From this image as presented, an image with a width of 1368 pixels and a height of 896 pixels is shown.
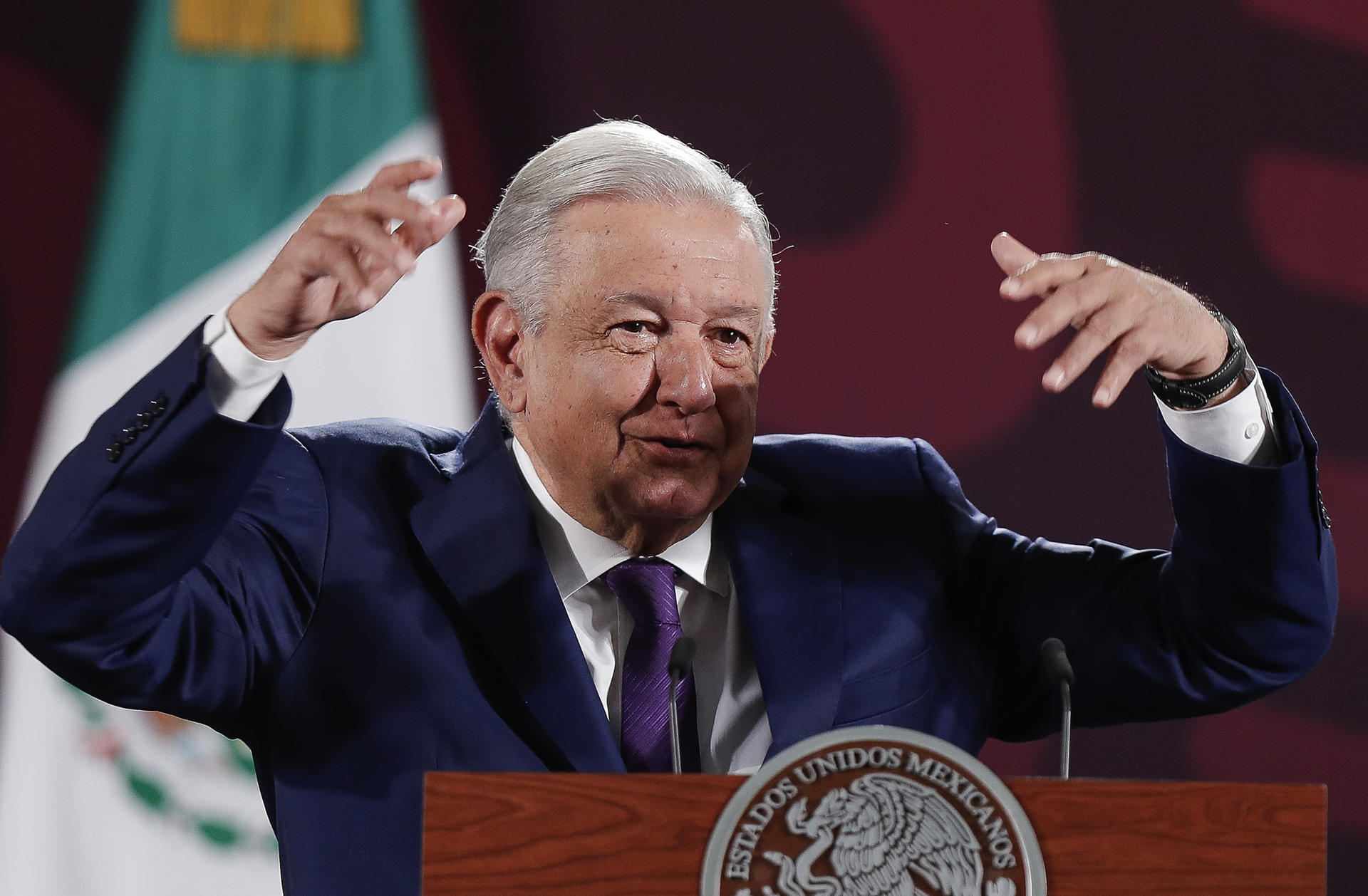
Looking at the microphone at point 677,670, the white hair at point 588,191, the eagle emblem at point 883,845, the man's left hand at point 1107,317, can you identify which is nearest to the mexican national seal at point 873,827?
the eagle emblem at point 883,845

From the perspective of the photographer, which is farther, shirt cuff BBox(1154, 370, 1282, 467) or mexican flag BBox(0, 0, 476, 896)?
mexican flag BBox(0, 0, 476, 896)

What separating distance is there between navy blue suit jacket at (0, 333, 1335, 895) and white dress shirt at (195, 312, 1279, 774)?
1.2 inches

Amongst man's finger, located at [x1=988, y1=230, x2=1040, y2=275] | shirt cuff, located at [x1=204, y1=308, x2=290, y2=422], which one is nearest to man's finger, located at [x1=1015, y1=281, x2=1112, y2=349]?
Answer: man's finger, located at [x1=988, y1=230, x2=1040, y2=275]

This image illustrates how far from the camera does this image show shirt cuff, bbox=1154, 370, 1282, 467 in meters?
1.36

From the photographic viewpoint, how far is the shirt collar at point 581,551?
157 centimetres

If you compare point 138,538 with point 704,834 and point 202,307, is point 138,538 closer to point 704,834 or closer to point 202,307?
point 704,834

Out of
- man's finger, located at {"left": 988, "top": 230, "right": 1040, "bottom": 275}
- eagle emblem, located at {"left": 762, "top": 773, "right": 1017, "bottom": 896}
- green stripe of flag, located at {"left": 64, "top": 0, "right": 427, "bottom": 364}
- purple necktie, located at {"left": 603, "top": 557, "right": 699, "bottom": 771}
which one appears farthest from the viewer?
green stripe of flag, located at {"left": 64, "top": 0, "right": 427, "bottom": 364}

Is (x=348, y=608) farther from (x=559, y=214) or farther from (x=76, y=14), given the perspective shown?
(x=76, y=14)

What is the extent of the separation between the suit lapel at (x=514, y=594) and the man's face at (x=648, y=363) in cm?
8

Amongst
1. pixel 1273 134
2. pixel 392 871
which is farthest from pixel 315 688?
pixel 1273 134

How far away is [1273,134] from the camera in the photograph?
9.09 feet

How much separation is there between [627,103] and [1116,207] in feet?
3.26

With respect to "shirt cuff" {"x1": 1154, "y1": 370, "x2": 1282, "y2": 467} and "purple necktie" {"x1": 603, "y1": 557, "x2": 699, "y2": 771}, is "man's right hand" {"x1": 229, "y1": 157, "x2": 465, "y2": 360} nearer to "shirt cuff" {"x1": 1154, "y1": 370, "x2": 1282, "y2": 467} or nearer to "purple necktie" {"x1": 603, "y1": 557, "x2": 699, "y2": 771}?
"purple necktie" {"x1": 603, "y1": 557, "x2": 699, "y2": 771}

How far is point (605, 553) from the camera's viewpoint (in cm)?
158
